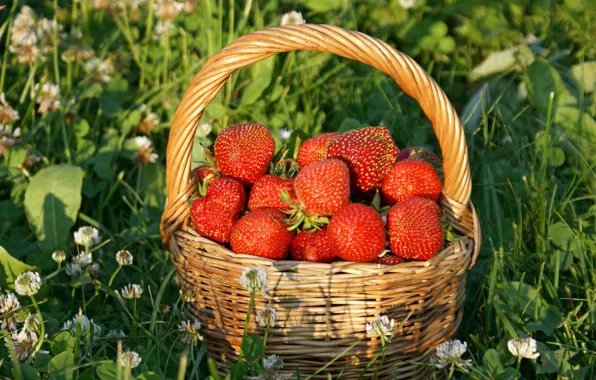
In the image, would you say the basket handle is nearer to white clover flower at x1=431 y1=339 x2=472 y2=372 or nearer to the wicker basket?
the wicker basket

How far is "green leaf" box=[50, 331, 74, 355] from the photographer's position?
4.90ft

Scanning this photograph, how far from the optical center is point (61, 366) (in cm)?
141

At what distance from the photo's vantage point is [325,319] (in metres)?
1.46

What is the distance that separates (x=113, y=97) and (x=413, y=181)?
127 cm

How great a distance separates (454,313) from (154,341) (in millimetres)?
620

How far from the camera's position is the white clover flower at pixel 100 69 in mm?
2562

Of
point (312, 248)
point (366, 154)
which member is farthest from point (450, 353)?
point (366, 154)

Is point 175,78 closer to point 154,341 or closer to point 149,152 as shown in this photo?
point 149,152

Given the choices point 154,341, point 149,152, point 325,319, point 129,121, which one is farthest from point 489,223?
point 129,121

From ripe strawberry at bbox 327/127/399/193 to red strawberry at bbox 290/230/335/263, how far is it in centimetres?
15

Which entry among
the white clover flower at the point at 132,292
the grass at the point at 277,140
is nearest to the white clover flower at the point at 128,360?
the grass at the point at 277,140

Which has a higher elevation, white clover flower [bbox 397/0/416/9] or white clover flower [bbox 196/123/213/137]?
white clover flower [bbox 397/0/416/9]

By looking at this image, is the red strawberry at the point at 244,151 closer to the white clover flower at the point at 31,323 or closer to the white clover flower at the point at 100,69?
the white clover flower at the point at 31,323

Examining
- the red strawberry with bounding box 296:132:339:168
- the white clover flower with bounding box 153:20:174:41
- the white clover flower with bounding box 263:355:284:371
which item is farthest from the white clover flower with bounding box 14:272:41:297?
the white clover flower with bounding box 153:20:174:41
